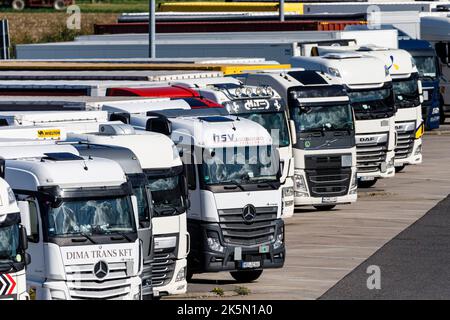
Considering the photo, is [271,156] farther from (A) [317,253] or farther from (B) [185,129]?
(A) [317,253]

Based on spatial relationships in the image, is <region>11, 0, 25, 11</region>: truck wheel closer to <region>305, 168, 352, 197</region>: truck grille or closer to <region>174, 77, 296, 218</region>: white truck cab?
<region>305, 168, 352, 197</region>: truck grille

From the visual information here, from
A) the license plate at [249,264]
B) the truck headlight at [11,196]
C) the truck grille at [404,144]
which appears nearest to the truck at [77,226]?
the truck headlight at [11,196]

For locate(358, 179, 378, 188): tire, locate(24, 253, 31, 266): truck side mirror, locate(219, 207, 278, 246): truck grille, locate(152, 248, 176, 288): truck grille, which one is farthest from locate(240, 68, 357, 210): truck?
locate(24, 253, 31, 266): truck side mirror

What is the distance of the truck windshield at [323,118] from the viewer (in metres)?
38.1

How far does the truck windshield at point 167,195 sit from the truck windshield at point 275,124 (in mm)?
7628

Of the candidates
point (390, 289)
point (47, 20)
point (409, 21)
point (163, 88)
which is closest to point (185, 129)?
point (390, 289)

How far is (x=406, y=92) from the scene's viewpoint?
46.5m

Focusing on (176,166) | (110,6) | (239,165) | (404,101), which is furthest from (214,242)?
(110,6)

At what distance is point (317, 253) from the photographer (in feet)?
109

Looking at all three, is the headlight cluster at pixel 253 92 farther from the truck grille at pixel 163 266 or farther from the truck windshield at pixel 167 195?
the truck grille at pixel 163 266

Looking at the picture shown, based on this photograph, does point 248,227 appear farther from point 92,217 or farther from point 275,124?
point 275,124

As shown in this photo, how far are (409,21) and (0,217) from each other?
131 ft

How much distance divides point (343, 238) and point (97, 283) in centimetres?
1284

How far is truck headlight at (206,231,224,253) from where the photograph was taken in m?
28.2
